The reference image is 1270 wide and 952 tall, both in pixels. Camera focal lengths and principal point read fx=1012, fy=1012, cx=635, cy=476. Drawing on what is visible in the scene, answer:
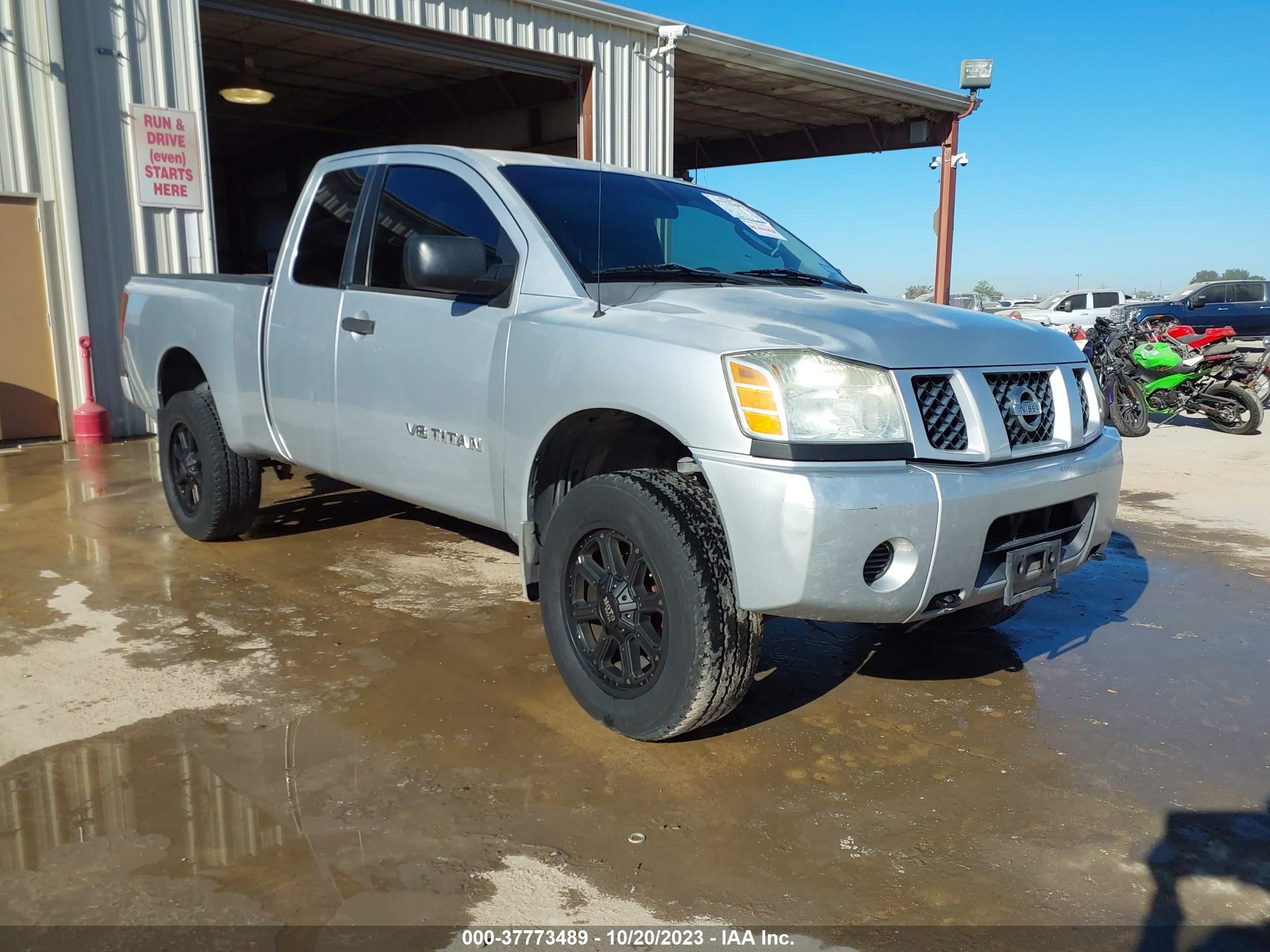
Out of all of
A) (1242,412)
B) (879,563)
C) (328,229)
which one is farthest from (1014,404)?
(1242,412)

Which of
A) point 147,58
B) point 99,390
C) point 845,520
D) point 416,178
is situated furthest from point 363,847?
point 147,58

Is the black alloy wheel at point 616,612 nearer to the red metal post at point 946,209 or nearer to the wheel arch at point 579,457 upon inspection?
the wheel arch at point 579,457

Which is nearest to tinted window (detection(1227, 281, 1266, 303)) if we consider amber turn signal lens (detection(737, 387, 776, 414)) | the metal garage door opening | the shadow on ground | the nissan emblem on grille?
the metal garage door opening

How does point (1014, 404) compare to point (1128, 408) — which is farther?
point (1128, 408)

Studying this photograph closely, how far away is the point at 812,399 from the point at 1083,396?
1305mm

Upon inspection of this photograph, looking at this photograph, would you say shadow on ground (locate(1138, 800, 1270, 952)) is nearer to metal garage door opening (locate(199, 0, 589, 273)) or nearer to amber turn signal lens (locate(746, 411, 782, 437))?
amber turn signal lens (locate(746, 411, 782, 437))

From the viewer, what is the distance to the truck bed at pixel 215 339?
4.77 metres

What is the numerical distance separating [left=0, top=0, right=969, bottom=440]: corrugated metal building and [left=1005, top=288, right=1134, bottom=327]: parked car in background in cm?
797

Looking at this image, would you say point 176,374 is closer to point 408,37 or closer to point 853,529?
point 853,529

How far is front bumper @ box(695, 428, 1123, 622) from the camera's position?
2592 millimetres

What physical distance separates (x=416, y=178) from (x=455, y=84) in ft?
42.3

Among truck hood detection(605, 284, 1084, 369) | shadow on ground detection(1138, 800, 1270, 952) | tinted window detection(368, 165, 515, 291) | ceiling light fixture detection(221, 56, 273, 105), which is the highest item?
ceiling light fixture detection(221, 56, 273, 105)

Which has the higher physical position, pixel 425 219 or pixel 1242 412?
pixel 425 219

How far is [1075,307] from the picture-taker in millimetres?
25141
